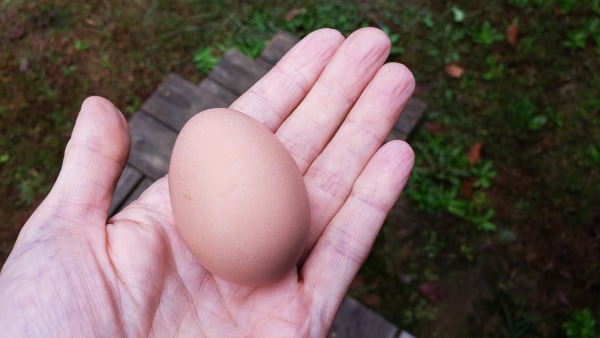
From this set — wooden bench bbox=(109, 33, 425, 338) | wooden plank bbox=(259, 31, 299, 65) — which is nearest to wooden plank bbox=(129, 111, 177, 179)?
wooden bench bbox=(109, 33, 425, 338)

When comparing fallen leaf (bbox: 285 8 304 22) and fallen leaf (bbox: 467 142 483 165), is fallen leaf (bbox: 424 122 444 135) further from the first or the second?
fallen leaf (bbox: 285 8 304 22)

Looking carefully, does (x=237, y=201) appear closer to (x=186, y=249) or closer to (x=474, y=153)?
(x=186, y=249)

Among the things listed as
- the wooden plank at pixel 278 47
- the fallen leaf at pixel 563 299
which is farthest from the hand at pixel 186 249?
the fallen leaf at pixel 563 299

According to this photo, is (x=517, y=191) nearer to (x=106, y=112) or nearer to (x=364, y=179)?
(x=364, y=179)

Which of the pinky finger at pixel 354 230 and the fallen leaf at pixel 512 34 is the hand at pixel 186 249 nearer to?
the pinky finger at pixel 354 230

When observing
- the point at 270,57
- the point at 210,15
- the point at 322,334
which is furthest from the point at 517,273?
the point at 210,15
